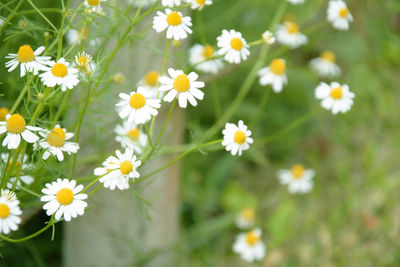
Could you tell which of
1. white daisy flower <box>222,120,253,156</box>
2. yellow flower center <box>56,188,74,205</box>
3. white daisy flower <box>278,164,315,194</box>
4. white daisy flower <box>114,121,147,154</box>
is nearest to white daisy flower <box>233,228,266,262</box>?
white daisy flower <box>278,164,315,194</box>

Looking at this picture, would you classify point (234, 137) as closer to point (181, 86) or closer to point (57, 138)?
point (181, 86)

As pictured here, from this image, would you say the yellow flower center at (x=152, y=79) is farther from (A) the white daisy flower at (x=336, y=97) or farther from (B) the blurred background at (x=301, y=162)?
(A) the white daisy flower at (x=336, y=97)

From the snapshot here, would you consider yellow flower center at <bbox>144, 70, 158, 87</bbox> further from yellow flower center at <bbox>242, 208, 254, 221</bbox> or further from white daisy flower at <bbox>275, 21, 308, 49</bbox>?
yellow flower center at <bbox>242, 208, 254, 221</bbox>

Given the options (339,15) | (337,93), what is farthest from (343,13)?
(337,93)

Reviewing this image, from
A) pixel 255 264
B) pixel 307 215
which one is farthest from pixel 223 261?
pixel 307 215

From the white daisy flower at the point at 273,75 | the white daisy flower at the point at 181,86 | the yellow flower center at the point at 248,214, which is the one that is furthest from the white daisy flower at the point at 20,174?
the yellow flower center at the point at 248,214
